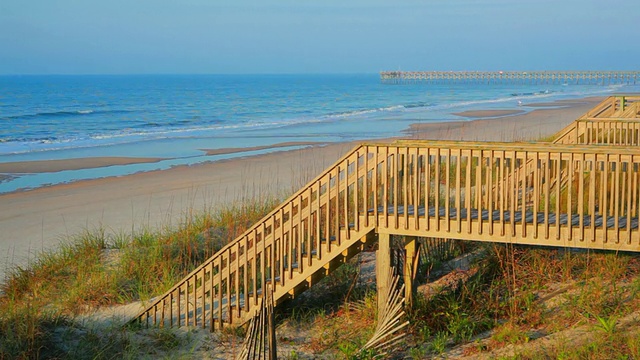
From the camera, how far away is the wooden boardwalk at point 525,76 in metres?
130

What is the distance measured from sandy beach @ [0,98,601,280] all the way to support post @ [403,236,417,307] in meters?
5.92

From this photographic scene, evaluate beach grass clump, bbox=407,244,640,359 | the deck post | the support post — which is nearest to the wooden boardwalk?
beach grass clump, bbox=407,244,640,359

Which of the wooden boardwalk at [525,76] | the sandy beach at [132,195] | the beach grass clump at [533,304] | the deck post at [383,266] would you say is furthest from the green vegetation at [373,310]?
the wooden boardwalk at [525,76]

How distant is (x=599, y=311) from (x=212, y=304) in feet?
14.0

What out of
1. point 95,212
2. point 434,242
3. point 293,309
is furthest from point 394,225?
point 95,212

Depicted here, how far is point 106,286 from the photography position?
1066 centimetres

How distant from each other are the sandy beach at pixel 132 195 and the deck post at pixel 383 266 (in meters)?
5.90

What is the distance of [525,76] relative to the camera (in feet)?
464

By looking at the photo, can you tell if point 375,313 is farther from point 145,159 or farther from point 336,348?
point 145,159

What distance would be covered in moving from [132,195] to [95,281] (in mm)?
9219

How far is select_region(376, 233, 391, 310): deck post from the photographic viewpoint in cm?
884

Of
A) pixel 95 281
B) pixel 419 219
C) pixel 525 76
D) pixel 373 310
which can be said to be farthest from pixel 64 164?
pixel 525 76

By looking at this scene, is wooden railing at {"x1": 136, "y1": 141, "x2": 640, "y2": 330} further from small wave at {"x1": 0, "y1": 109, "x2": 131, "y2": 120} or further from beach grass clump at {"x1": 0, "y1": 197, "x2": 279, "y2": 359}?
small wave at {"x1": 0, "y1": 109, "x2": 131, "y2": 120}

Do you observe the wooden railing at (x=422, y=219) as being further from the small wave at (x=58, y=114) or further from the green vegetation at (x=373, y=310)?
the small wave at (x=58, y=114)
